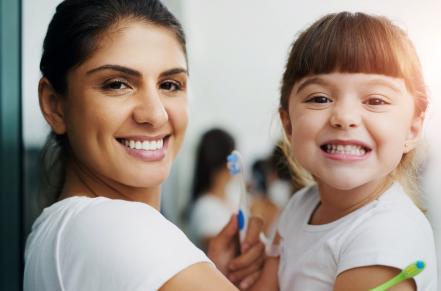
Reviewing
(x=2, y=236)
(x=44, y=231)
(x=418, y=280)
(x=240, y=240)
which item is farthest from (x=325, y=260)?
(x=2, y=236)

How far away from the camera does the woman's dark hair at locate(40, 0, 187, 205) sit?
0.75 metres

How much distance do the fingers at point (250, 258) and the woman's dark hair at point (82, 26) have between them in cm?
37

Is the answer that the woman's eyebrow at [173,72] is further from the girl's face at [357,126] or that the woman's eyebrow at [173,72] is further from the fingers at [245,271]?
the fingers at [245,271]

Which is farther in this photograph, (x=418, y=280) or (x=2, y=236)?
(x=2, y=236)

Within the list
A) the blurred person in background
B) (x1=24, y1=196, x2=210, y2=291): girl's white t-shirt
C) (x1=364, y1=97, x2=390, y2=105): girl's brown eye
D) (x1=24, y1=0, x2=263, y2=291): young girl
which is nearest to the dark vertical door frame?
(x1=24, y1=0, x2=263, y2=291): young girl

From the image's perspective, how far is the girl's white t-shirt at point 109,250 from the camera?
0.63 metres

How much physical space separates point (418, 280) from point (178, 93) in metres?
0.40

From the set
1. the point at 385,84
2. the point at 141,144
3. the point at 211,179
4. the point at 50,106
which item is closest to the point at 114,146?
the point at 141,144

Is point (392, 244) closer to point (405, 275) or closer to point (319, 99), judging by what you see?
point (405, 275)

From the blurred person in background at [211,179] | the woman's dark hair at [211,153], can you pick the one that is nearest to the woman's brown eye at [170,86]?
the blurred person in background at [211,179]

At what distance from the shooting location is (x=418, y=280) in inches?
A: 25.1

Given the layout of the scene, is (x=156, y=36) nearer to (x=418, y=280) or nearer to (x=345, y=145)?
(x=345, y=145)

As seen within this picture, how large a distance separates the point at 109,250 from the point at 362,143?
34 centimetres

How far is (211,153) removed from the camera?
213cm
